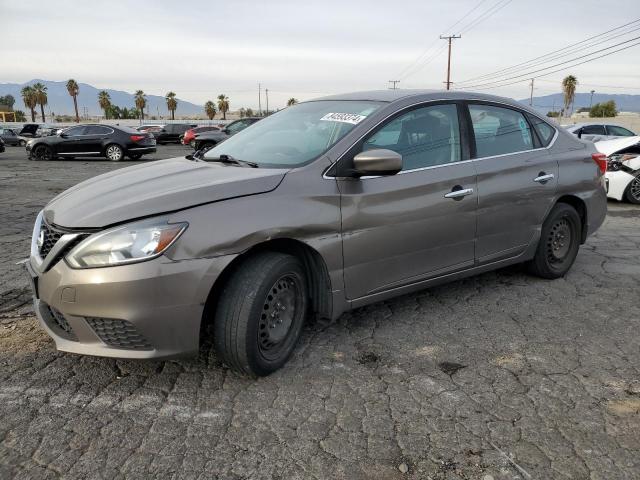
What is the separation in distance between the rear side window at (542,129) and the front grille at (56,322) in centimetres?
391

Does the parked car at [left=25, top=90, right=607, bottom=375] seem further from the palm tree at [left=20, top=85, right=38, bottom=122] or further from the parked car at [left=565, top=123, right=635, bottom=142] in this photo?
the palm tree at [left=20, top=85, right=38, bottom=122]

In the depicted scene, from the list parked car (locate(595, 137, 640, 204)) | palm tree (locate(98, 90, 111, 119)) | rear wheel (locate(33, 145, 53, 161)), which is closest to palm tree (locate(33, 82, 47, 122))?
palm tree (locate(98, 90, 111, 119))

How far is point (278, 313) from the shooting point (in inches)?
124

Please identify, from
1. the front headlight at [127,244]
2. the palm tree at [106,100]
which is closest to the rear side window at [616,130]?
the front headlight at [127,244]

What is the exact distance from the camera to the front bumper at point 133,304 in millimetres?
2613

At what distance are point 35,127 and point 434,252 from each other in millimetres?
43833

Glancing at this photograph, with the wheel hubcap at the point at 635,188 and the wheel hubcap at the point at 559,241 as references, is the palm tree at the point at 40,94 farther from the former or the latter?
the wheel hubcap at the point at 559,241

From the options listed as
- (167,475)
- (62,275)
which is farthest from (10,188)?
(167,475)

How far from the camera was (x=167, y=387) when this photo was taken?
3006 mm

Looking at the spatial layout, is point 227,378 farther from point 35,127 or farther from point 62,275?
point 35,127

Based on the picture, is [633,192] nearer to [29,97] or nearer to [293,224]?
[293,224]

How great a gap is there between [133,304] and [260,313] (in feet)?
2.16

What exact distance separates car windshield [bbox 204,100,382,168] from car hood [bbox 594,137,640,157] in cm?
760

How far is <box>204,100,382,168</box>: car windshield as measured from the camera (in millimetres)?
3459
